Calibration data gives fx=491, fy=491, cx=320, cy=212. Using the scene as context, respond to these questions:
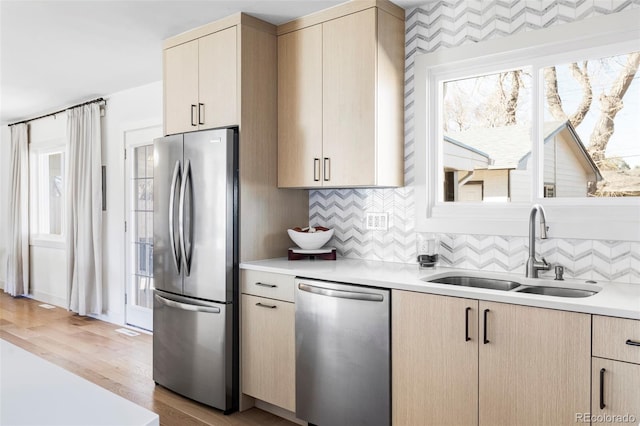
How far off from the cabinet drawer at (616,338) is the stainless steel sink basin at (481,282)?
0.68 meters

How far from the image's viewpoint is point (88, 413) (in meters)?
0.85

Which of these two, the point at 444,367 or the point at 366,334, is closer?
the point at 444,367

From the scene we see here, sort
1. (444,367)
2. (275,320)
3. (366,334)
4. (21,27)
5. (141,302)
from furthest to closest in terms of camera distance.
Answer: (141,302)
(21,27)
(275,320)
(366,334)
(444,367)

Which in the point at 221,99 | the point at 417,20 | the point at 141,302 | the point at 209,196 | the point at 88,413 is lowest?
the point at 141,302

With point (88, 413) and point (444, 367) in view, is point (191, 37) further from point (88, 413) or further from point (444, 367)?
point (88, 413)

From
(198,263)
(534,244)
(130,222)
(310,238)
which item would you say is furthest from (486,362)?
(130,222)

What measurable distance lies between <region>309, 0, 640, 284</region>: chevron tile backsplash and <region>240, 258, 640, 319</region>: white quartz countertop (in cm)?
9

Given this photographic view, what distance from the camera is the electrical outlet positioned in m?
3.12

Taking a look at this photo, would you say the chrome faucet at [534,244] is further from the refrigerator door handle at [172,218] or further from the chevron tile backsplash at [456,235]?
the refrigerator door handle at [172,218]

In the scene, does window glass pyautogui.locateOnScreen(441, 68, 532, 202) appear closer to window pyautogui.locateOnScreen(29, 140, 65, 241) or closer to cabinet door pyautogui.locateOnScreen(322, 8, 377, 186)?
cabinet door pyautogui.locateOnScreen(322, 8, 377, 186)

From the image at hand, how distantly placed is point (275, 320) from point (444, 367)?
104 cm

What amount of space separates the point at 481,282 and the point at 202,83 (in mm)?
2137

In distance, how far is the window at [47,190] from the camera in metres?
6.25

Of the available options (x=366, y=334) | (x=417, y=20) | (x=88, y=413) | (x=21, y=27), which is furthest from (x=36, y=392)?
(x=21, y=27)
